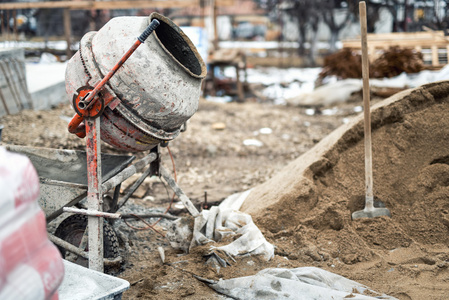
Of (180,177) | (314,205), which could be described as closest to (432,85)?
(314,205)

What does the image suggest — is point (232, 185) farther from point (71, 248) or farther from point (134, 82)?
point (134, 82)

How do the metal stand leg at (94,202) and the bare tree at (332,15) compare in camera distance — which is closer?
the metal stand leg at (94,202)

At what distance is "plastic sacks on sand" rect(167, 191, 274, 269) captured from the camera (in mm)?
3395

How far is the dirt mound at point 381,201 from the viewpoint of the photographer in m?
3.31

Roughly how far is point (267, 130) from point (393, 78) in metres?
3.84

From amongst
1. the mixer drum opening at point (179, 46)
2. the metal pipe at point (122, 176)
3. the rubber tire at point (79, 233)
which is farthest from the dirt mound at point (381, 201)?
the mixer drum opening at point (179, 46)

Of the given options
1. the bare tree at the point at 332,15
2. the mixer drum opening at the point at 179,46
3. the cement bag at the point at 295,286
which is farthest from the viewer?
the bare tree at the point at 332,15

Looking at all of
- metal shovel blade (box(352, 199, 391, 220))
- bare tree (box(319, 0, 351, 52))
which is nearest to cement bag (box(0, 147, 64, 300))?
metal shovel blade (box(352, 199, 391, 220))

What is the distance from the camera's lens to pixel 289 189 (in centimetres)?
392

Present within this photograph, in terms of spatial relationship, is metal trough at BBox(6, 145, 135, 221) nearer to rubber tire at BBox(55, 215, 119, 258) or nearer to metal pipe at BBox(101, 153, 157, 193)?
metal pipe at BBox(101, 153, 157, 193)

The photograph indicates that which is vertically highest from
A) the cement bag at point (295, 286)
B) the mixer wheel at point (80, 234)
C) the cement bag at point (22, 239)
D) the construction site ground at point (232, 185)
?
the cement bag at point (22, 239)

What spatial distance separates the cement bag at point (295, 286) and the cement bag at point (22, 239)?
1.57 metres

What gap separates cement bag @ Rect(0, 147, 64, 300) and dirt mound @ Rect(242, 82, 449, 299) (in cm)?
224

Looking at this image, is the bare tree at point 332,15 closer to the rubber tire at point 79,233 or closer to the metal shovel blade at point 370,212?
the metal shovel blade at point 370,212
